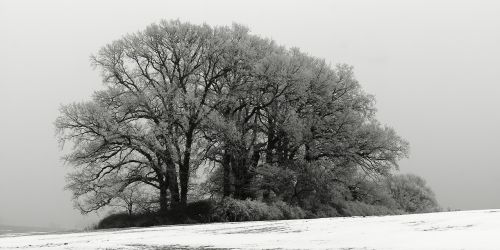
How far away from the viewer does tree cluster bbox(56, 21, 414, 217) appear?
124 feet

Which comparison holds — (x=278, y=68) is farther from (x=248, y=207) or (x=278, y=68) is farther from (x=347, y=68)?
(x=248, y=207)

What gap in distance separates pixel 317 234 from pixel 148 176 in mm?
25035

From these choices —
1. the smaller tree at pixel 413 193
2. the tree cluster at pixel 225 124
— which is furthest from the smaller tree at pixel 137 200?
the smaller tree at pixel 413 193

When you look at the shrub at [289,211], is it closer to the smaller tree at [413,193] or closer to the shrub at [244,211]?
the shrub at [244,211]

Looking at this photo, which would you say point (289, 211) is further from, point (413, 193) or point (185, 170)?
point (413, 193)

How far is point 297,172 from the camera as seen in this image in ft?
129

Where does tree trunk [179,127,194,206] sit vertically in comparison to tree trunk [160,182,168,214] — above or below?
above

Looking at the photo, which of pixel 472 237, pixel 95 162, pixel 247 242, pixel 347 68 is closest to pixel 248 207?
pixel 95 162

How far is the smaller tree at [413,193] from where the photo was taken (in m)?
67.2

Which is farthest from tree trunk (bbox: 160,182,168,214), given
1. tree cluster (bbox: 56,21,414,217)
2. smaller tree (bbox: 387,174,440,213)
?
smaller tree (bbox: 387,174,440,213)

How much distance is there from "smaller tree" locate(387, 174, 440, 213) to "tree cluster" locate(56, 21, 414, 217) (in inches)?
971

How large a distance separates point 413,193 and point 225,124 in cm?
4203

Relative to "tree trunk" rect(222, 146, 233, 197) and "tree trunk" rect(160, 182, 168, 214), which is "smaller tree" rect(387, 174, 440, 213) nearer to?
"tree trunk" rect(222, 146, 233, 197)

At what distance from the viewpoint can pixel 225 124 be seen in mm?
37438
